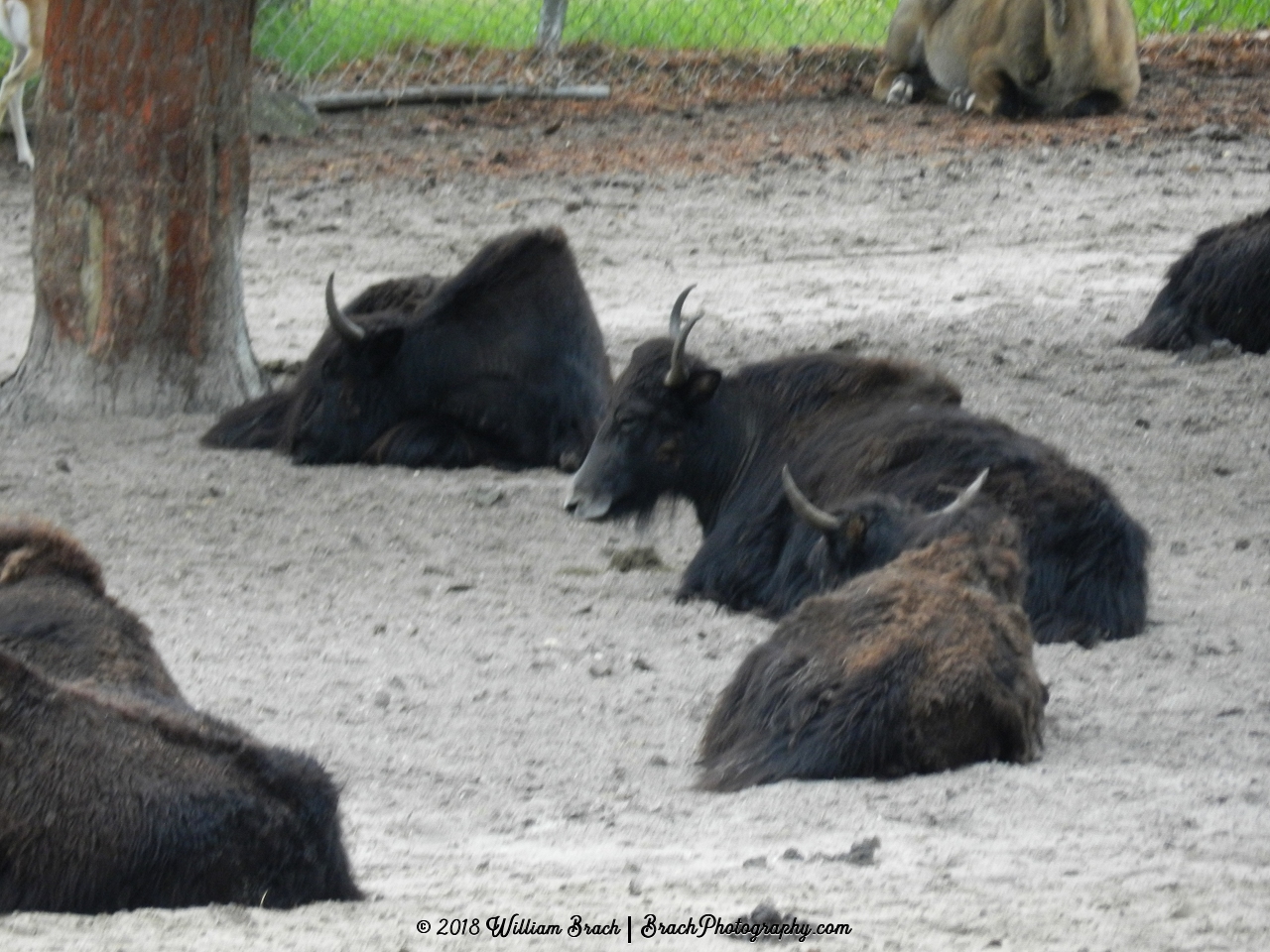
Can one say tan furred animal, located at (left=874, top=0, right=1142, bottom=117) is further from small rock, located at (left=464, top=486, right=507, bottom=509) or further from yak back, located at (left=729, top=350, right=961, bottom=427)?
yak back, located at (left=729, top=350, right=961, bottom=427)

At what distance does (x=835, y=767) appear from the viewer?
4.91 m

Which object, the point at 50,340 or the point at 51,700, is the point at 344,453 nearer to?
the point at 50,340

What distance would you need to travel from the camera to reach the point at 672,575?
767 centimetres

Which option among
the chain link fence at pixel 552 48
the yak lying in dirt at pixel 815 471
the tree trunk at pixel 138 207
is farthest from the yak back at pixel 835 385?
the chain link fence at pixel 552 48

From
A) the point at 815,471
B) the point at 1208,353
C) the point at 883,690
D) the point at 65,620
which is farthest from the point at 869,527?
the point at 1208,353

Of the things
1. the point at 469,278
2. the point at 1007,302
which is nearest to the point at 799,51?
the point at 1007,302

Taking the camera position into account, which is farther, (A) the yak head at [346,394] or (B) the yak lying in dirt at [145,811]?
(A) the yak head at [346,394]

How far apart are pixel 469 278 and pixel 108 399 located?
162cm

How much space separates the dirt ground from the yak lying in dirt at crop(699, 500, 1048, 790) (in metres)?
0.09

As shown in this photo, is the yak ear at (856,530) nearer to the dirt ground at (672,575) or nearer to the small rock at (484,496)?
the dirt ground at (672,575)

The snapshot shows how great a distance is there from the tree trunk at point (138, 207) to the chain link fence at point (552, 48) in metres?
7.10

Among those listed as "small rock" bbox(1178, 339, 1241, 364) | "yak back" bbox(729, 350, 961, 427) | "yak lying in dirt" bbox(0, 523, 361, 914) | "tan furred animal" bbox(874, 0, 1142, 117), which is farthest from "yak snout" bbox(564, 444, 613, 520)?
"tan furred animal" bbox(874, 0, 1142, 117)

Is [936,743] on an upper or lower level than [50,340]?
upper

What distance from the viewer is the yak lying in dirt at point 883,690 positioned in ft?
16.1
